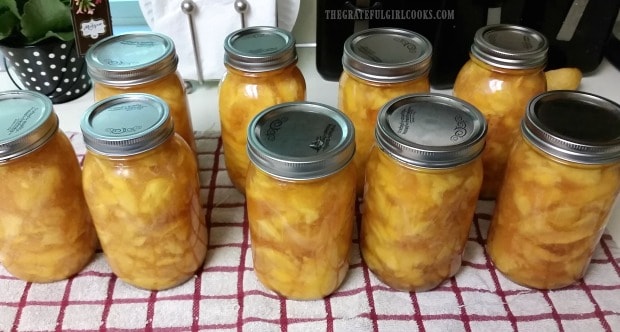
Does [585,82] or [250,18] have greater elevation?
[250,18]

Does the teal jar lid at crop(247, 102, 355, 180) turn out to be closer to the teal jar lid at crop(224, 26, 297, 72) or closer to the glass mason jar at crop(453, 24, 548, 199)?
the teal jar lid at crop(224, 26, 297, 72)

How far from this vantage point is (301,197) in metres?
0.54

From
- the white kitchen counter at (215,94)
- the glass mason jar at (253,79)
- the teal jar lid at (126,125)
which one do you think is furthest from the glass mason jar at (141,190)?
the white kitchen counter at (215,94)

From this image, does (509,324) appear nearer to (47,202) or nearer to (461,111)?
(461,111)

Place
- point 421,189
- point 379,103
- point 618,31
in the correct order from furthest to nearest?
point 618,31
point 379,103
point 421,189

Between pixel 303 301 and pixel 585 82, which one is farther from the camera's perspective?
pixel 585 82

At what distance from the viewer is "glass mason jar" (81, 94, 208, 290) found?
0.54 m

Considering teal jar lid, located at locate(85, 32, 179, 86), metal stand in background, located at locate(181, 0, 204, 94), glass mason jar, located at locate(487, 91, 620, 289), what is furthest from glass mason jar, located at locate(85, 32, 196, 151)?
glass mason jar, located at locate(487, 91, 620, 289)

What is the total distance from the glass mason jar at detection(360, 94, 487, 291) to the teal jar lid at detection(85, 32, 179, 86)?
26cm

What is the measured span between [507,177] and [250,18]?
0.45 m

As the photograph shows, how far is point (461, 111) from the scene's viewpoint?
0.59 metres

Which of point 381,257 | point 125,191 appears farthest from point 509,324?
point 125,191

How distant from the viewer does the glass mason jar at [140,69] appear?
0.64 m

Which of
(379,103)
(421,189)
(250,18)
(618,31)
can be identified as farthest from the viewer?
(618,31)
